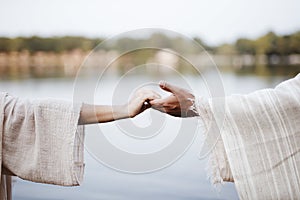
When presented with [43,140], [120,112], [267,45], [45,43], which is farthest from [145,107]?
[267,45]

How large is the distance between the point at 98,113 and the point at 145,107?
13 cm

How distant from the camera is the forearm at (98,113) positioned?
125 centimetres

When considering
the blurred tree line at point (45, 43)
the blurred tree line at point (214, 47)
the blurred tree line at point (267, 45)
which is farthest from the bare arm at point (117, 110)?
the blurred tree line at point (267, 45)

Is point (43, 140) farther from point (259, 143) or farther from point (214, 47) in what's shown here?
point (214, 47)

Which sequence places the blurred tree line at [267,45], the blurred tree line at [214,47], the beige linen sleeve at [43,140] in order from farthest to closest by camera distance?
the blurred tree line at [267,45] < the blurred tree line at [214,47] < the beige linen sleeve at [43,140]

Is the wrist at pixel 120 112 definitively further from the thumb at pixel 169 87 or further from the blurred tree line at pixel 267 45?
the blurred tree line at pixel 267 45

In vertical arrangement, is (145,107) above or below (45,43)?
below

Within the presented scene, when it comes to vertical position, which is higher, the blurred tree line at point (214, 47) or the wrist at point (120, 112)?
the blurred tree line at point (214, 47)

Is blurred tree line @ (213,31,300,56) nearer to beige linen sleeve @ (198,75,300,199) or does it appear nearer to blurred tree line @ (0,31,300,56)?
blurred tree line @ (0,31,300,56)

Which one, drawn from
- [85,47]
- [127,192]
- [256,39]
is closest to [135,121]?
[127,192]

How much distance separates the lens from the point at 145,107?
4.32 feet

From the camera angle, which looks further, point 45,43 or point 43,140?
point 45,43

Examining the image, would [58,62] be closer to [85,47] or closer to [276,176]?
[85,47]

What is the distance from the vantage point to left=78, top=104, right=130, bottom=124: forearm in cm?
125
